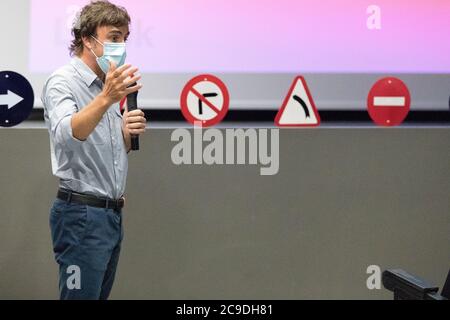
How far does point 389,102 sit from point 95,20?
133cm

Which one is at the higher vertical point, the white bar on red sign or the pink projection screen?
the pink projection screen

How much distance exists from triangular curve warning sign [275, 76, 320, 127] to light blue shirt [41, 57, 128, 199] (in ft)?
2.87

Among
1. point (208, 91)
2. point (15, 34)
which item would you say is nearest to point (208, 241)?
point (208, 91)

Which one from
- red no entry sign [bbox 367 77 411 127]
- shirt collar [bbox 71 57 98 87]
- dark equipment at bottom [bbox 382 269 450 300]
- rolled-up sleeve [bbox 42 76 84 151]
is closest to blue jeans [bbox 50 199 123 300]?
rolled-up sleeve [bbox 42 76 84 151]

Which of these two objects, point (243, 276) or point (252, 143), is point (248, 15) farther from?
point (243, 276)

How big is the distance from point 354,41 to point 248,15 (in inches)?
18.1

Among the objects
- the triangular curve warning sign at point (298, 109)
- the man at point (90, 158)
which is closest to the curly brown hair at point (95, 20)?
the man at point (90, 158)

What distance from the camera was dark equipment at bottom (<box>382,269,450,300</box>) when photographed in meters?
1.82

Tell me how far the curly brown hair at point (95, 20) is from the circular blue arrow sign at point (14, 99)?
0.52 metres

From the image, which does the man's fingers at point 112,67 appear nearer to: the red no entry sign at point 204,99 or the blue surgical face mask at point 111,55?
the blue surgical face mask at point 111,55

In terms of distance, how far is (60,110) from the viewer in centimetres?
218

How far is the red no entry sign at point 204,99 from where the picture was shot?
2.99 metres

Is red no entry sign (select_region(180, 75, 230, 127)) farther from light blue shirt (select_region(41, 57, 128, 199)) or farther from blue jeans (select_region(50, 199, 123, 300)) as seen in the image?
blue jeans (select_region(50, 199, 123, 300))
